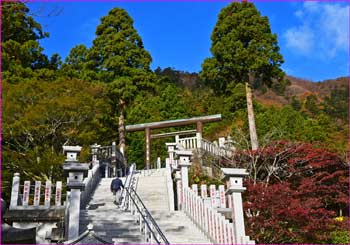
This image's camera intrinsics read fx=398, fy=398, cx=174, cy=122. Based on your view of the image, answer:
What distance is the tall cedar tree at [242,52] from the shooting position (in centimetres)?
1856

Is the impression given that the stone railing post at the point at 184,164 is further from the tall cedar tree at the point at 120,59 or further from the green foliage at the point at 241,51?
the tall cedar tree at the point at 120,59

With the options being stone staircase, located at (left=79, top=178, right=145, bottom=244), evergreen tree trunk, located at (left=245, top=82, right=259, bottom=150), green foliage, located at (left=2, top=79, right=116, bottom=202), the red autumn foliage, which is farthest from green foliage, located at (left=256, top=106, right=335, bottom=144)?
stone staircase, located at (left=79, top=178, right=145, bottom=244)

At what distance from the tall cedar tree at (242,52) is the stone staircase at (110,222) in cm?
923

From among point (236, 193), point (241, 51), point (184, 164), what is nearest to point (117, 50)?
point (241, 51)

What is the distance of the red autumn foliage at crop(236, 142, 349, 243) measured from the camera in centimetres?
1059

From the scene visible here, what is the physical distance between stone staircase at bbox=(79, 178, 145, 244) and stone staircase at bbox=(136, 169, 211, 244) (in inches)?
27.2

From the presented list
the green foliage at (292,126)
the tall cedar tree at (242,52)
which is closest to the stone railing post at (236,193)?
the tall cedar tree at (242,52)

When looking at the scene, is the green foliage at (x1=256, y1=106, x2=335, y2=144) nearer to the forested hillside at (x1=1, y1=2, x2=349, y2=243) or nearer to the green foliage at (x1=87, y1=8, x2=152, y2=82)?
the forested hillside at (x1=1, y1=2, x2=349, y2=243)

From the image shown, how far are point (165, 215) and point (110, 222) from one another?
63.3 inches

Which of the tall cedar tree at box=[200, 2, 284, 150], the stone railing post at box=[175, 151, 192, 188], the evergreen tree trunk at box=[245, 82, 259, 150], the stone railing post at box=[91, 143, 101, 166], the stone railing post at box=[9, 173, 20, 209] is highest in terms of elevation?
the tall cedar tree at box=[200, 2, 284, 150]

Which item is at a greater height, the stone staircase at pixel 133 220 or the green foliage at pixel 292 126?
the green foliage at pixel 292 126

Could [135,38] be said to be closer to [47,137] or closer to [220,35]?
[220,35]

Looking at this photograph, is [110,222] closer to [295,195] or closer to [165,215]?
[165,215]

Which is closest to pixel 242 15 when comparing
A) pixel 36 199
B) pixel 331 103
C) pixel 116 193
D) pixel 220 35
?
pixel 220 35
